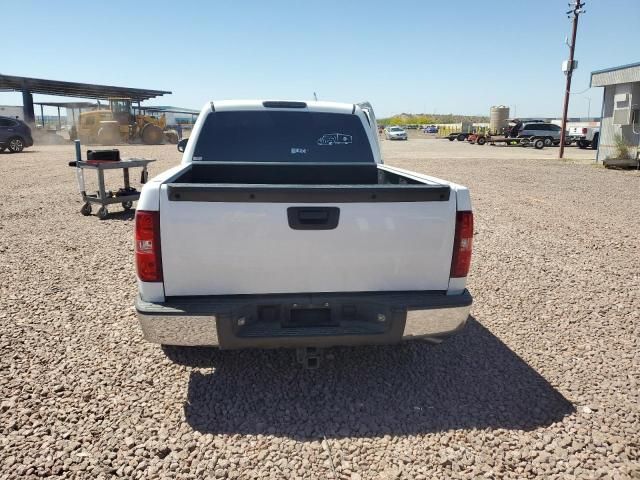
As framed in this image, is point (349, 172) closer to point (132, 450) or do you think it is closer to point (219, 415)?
point (219, 415)

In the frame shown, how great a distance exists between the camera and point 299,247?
2.75 metres

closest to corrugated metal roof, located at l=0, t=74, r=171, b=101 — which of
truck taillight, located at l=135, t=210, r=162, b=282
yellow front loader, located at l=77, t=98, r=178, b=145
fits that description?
yellow front loader, located at l=77, t=98, r=178, b=145

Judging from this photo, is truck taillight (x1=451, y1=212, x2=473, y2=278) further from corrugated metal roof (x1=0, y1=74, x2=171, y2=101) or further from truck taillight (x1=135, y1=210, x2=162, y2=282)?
corrugated metal roof (x1=0, y1=74, x2=171, y2=101)

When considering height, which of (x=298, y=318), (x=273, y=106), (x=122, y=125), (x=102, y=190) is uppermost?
(x=122, y=125)

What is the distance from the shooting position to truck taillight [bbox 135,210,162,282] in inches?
103

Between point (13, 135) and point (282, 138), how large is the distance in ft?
83.0

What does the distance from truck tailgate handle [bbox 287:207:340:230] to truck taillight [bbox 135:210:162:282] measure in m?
0.77

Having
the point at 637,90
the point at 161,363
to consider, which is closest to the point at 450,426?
the point at 161,363

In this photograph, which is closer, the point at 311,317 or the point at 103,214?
the point at 311,317

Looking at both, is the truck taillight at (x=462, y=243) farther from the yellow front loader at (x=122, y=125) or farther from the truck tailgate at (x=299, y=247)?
the yellow front loader at (x=122, y=125)

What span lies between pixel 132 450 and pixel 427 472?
1.65m

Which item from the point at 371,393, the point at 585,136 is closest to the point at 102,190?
the point at 371,393

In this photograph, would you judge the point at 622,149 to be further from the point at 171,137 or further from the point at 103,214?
the point at 171,137

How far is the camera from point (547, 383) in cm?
339
